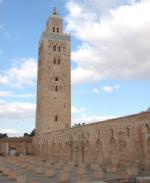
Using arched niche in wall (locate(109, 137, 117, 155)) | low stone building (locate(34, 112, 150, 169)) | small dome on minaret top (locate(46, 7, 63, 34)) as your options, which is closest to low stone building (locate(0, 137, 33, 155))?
low stone building (locate(34, 112, 150, 169))

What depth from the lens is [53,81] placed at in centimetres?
3509

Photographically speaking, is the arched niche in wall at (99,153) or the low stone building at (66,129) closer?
the low stone building at (66,129)

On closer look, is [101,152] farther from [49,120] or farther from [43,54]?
[43,54]

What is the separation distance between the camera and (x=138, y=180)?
9.19 metres

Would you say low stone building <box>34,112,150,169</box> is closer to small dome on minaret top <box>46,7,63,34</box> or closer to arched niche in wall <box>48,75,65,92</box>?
arched niche in wall <box>48,75,65,92</box>

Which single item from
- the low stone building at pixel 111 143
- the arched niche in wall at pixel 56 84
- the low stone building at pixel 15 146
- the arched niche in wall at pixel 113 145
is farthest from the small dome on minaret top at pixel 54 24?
the arched niche in wall at pixel 113 145

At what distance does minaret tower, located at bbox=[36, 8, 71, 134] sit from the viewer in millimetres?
33875

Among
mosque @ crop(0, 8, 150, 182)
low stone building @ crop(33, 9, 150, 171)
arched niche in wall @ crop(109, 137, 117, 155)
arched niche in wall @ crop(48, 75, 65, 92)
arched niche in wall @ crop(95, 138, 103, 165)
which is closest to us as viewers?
mosque @ crop(0, 8, 150, 182)

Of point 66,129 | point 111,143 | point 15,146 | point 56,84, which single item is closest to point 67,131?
point 66,129

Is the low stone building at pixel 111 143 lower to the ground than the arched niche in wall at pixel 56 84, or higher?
lower

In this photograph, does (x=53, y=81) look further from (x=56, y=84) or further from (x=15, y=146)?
(x=15, y=146)

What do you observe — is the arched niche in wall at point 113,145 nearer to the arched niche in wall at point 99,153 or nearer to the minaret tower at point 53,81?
the arched niche in wall at point 99,153

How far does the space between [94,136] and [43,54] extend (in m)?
18.4

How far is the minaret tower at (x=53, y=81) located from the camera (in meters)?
33.9
